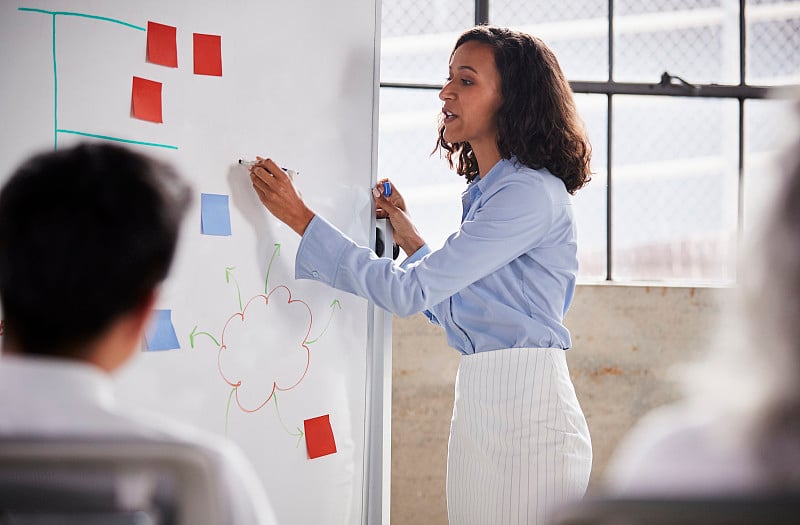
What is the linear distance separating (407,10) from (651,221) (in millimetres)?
1112


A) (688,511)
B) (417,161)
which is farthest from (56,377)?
(417,161)

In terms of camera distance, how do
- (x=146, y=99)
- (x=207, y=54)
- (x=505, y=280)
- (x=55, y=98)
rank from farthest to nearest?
(x=505, y=280), (x=207, y=54), (x=146, y=99), (x=55, y=98)

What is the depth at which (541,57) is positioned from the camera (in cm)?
165

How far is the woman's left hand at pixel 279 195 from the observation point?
150 centimetres

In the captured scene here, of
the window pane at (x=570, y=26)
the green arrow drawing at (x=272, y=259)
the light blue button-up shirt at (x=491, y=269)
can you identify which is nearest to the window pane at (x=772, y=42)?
the window pane at (x=570, y=26)

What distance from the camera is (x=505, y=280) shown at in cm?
155

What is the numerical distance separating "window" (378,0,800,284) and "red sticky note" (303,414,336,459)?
1.26m

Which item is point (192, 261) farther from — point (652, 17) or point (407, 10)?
point (652, 17)

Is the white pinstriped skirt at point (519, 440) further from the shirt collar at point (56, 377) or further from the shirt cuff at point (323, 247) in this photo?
the shirt collar at point (56, 377)

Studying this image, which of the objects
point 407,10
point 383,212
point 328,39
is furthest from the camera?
point 407,10

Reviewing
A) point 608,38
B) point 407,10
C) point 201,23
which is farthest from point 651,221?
point 201,23

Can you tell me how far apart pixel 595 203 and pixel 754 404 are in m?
2.35

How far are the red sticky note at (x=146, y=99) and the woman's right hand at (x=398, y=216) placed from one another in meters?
0.52

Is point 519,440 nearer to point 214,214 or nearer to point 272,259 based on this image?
point 272,259
